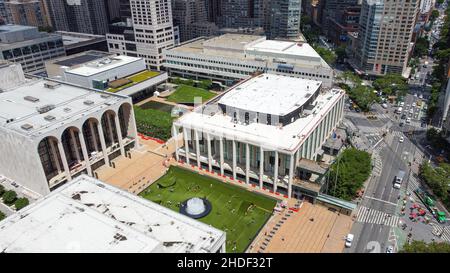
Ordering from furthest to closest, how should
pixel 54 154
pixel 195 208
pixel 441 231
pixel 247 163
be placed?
pixel 54 154, pixel 247 163, pixel 195 208, pixel 441 231

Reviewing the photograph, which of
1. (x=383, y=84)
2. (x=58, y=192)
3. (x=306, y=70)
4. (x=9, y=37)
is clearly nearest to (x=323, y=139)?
(x=306, y=70)

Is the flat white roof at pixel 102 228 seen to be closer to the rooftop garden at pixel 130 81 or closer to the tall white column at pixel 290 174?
the tall white column at pixel 290 174

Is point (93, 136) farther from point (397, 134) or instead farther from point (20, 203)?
point (397, 134)

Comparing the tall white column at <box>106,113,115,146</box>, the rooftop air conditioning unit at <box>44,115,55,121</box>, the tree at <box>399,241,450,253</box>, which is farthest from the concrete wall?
the tree at <box>399,241,450,253</box>

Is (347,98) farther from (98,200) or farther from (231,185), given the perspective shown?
(98,200)

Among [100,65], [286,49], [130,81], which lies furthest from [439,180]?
[100,65]

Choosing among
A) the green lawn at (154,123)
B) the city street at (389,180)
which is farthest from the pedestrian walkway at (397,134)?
the green lawn at (154,123)

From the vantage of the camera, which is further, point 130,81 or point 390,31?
point 390,31
